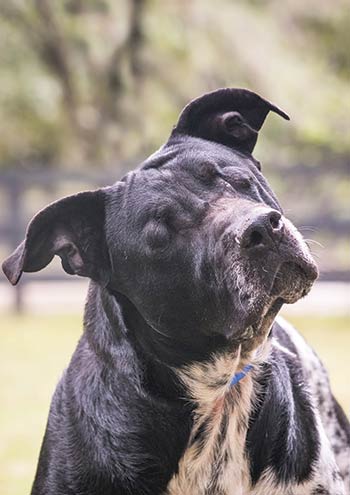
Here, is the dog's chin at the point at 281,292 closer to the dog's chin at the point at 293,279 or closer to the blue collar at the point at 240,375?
the dog's chin at the point at 293,279

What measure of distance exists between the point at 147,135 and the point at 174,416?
15988 millimetres

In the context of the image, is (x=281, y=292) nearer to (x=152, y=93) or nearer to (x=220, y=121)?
(x=220, y=121)

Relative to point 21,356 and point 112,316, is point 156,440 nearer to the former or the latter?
point 112,316

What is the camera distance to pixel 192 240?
3410mm

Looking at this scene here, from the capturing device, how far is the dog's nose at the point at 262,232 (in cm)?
311

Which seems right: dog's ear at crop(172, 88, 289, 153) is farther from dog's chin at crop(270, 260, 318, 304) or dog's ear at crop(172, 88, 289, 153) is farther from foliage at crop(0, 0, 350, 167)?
foliage at crop(0, 0, 350, 167)

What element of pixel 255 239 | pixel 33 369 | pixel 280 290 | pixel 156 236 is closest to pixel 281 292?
pixel 280 290

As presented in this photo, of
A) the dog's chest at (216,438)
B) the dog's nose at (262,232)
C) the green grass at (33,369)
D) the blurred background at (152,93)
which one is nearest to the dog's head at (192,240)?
the dog's nose at (262,232)

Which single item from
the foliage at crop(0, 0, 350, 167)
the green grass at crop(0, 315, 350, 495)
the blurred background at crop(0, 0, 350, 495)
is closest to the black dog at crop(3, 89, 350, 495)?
the green grass at crop(0, 315, 350, 495)

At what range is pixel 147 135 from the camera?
763 inches

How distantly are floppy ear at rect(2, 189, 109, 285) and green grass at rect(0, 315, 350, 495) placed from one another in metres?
2.08

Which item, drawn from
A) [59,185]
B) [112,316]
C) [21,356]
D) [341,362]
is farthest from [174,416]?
[59,185]

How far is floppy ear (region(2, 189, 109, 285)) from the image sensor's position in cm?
367

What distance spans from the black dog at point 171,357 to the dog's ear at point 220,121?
0.07m
